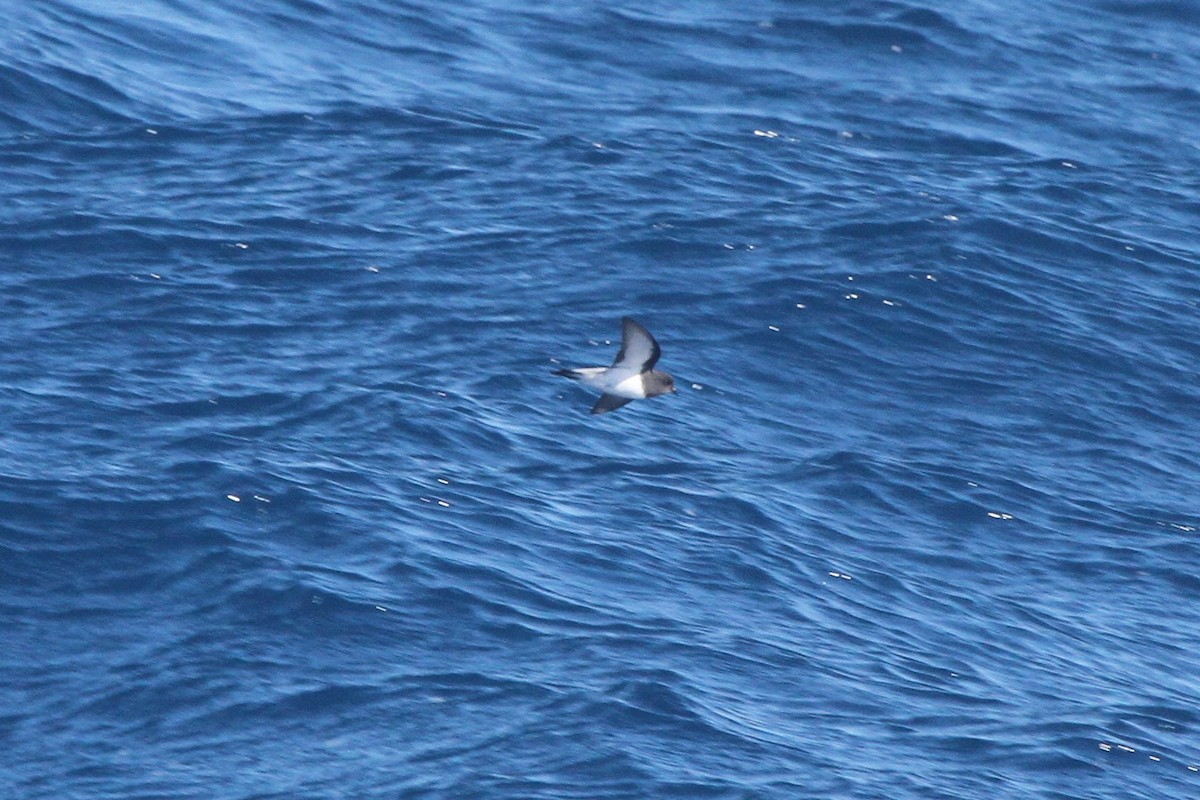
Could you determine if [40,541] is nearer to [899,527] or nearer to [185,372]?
[185,372]

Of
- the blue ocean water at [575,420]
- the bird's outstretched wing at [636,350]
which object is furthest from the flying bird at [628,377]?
the blue ocean water at [575,420]

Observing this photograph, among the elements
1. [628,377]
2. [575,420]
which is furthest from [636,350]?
[575,420]

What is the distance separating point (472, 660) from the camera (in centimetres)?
1502

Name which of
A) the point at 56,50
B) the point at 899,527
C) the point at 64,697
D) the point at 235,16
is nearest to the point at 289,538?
the point at 64,697

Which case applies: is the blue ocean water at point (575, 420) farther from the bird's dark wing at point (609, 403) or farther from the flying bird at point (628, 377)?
the flying bird at point (628, 377)

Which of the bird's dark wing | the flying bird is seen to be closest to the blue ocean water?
the bird's dark wing

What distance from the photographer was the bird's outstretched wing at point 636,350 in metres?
13.9

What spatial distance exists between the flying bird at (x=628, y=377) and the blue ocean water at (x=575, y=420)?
2028mm

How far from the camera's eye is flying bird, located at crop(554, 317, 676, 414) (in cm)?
1444

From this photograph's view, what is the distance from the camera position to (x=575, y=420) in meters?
19.1

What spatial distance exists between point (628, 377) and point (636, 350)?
1.65 feet

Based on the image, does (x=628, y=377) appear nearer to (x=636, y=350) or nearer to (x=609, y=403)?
(x=609, y=403)

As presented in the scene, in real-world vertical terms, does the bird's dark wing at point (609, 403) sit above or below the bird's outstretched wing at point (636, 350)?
below

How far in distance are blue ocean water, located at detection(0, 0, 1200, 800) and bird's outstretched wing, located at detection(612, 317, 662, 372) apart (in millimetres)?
2382
